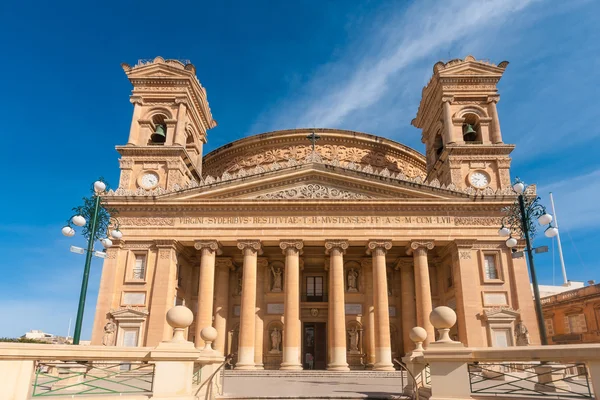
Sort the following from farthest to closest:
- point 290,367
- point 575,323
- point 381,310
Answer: point 575,323 < point 381,310 < point 290,367

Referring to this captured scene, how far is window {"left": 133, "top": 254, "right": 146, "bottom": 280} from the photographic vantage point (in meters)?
28.3

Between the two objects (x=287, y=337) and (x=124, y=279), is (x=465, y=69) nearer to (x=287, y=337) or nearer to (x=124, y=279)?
(x=287, y=337)

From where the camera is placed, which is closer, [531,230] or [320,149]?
[531,230]

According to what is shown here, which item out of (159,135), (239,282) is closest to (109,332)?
(239,282)

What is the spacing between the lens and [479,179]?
104 ft

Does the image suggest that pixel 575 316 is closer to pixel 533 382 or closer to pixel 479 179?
pixel 479 179

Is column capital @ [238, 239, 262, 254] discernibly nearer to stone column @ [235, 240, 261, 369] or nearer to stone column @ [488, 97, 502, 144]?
stone column @ [235, 240, 261, 369]

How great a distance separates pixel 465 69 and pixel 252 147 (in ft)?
61.0

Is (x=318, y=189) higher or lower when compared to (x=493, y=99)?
lower

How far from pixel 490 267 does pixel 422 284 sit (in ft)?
15.2

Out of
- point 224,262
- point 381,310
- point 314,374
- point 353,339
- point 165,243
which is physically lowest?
point 314,374

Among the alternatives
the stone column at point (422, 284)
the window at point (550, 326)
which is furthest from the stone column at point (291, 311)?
the window at point (550, 326)

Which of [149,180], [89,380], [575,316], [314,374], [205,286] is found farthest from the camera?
[575,316]

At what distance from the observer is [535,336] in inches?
1043
